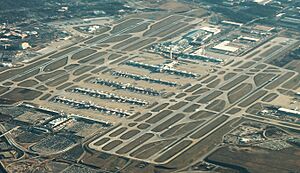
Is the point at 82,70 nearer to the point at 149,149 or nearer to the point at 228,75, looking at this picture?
the point at 228,75

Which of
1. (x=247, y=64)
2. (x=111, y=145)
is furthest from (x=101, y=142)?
(x=247, y=64)

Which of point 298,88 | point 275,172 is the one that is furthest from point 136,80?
point 275,172

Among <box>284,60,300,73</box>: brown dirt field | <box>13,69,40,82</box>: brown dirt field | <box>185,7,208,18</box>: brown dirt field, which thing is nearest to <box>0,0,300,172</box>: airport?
<box>13,69,40,82</box>: brown dirt field

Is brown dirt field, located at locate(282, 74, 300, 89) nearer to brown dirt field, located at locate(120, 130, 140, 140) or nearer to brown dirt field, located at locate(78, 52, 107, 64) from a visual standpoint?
brown dirt field, located at locate(120, 130, 140, 140)

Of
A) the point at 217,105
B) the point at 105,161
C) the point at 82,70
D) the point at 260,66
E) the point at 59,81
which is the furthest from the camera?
the point at 82,70

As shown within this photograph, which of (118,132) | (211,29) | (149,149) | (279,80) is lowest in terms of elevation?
(149,149)

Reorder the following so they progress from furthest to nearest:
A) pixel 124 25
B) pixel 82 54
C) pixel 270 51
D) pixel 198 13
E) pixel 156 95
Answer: pixel 198 13
pixel 124 25
pixel 82 54
pixel 270 51
pixel 156 95

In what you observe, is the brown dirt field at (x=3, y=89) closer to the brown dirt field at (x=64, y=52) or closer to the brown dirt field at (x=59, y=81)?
the brown dirt field at (x=59, y=81)

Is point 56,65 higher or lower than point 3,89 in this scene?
higher
